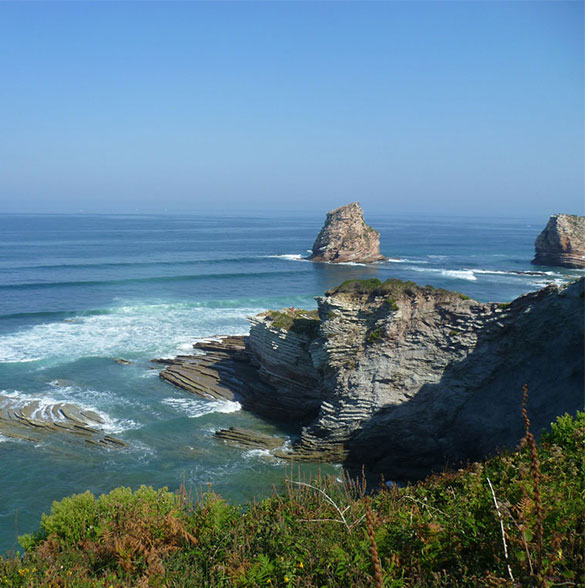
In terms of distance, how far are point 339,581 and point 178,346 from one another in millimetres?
31947

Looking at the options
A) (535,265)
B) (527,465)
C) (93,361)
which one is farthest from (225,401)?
(535,265)

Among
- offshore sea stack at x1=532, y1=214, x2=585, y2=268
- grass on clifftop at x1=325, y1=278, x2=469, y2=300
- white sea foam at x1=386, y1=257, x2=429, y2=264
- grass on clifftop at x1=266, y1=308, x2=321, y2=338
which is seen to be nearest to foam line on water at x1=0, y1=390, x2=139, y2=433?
grass on clifftop at x1=266, y1=308, x2=321, y2=338

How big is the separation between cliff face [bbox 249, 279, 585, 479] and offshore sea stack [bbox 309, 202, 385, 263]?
2530 inches

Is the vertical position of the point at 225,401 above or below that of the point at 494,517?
below

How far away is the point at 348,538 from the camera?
26.8ft

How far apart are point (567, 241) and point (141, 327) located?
73.9 m

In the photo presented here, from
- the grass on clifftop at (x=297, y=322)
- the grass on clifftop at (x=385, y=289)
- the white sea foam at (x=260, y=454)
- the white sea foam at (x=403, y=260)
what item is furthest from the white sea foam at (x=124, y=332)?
the white sea foam at (x=403, y=260)

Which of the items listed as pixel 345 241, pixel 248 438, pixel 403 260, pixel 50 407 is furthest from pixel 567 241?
pixel 50 407

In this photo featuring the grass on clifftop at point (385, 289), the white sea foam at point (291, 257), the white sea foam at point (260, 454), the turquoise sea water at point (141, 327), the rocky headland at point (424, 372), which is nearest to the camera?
the rocky headland at point (424, 372)

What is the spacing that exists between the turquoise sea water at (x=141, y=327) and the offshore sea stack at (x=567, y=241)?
4.96 m

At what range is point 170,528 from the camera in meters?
10.2

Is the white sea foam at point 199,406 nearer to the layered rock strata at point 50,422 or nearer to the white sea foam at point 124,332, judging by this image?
the layered rock strata at point 50,422

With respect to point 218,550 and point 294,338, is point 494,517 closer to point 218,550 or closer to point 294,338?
point 218,550

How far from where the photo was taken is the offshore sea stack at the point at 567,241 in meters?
84.6
